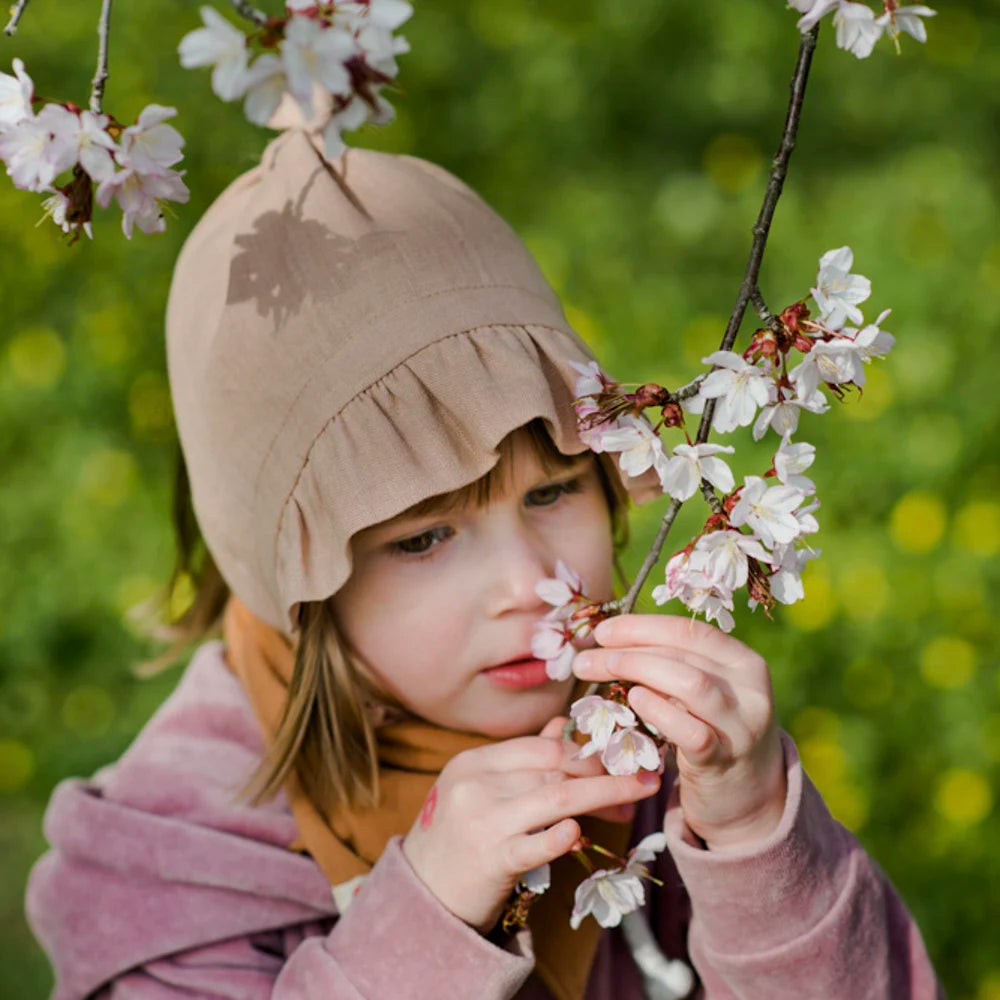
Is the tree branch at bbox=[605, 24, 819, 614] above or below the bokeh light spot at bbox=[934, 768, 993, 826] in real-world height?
above

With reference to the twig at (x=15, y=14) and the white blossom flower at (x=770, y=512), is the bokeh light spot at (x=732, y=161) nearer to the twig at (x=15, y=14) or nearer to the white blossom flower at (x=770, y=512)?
the white blossom flower at (x=770, y=512)

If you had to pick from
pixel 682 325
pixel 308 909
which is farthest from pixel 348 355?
pixel 682 325

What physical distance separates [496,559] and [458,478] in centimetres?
12

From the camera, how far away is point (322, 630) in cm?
154

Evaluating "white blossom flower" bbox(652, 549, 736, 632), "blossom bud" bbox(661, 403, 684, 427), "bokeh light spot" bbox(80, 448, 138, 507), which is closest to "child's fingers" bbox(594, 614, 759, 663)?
"white blossom flower" bbox(652, 549, 736, 632)

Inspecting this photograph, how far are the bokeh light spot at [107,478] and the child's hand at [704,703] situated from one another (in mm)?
2000

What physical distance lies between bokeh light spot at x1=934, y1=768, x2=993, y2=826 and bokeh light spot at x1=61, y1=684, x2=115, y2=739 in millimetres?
1626

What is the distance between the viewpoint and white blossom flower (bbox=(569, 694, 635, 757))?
118cm

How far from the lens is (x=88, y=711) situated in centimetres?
279

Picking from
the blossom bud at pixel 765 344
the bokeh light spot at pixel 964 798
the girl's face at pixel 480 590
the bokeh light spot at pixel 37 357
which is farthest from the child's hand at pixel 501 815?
the bokeh light spot at pixel 37 357

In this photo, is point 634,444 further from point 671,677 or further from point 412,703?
point 412,703

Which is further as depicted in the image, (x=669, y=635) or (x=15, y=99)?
(x=669, y=635)

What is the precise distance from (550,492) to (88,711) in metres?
1.64

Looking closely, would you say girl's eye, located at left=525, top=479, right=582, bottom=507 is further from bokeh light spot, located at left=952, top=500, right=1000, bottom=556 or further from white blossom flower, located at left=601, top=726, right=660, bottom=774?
bokeh light spot, located at left=952, top=500, right=1000, bottom=556
